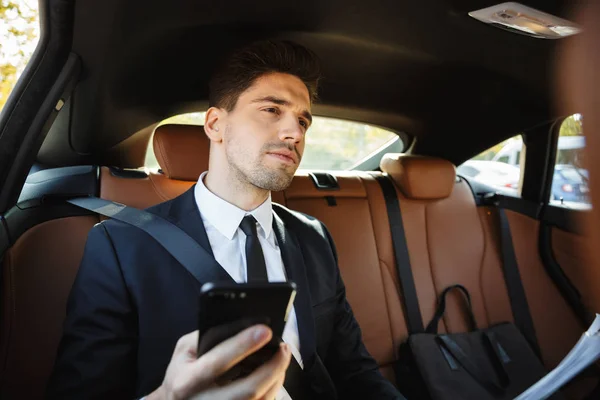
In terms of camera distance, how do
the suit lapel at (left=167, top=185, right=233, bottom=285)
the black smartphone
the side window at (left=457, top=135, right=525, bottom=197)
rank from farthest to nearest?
the side window at (left=457, top=135, right=525, bottom=197), the suit lapel at (left=167, top=185, right=233, bottom=285), the black smartphone

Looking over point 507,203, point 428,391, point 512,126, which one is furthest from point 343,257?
point 512,126

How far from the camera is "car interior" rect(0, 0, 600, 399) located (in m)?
1.54

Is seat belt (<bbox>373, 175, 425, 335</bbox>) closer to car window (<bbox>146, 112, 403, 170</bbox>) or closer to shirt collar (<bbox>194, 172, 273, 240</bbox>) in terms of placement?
car window (<bbox>146, 112, 403, 170</bbox>)

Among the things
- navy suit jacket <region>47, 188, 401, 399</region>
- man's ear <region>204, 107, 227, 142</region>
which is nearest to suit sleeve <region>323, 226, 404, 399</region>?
navy suit jacket <region>47, 188, 401, 399</region>

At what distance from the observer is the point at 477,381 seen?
2.15 meters

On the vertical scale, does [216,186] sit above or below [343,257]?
above

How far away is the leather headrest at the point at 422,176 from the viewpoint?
8.52 ft

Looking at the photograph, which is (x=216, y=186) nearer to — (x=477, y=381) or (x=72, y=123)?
(x=72, y=123)

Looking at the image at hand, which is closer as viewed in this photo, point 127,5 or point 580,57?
point 580,57

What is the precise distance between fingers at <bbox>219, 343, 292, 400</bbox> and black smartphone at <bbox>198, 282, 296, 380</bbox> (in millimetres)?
28

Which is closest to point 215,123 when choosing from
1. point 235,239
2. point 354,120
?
point 235,239

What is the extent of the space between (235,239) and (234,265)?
82 mm

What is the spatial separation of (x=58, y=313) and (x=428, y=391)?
1512 mm

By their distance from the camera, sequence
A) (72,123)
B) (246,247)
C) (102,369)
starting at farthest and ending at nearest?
(72,123), (246,247), (102,369)
